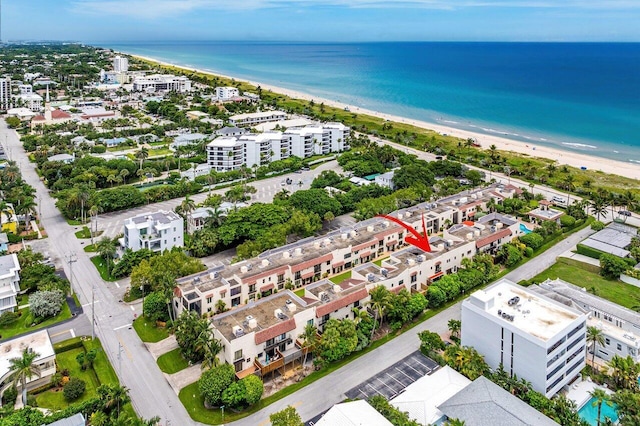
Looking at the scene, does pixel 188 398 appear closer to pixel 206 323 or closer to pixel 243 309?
pixel 206 323

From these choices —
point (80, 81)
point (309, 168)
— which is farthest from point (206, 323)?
point (80, 81)

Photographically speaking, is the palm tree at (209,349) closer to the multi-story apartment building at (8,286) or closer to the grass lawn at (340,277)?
the grass lawn at (340,277)

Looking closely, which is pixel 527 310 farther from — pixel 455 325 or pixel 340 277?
pixel 340 277

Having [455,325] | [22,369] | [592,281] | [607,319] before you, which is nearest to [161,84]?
[22,369]

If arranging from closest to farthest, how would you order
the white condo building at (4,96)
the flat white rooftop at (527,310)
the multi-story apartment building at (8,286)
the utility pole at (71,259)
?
the flat white rooftop at (527,310) < the multi-story apartment building at (8,286) < the utility pole at (71,259) < the white condo building at (4,96)

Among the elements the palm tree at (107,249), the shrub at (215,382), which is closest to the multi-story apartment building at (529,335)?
the shrub at (215,382)
